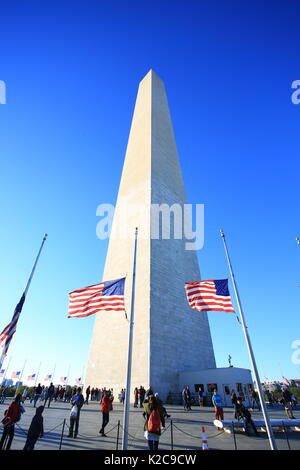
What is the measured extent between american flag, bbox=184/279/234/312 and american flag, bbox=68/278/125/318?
138 inches

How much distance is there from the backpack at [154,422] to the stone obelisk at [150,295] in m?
14.8

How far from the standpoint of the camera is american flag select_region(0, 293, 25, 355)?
1163 cm

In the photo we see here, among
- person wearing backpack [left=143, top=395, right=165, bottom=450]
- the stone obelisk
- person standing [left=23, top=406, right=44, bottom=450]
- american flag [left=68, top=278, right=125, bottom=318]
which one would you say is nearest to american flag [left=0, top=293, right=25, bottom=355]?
american flag [left=68, top=278, right=125, bottom=318]

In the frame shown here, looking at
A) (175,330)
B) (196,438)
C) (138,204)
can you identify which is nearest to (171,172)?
(138,204)

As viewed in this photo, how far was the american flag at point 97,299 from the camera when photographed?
11.7 metres

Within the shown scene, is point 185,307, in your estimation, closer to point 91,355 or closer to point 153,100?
point 91,355

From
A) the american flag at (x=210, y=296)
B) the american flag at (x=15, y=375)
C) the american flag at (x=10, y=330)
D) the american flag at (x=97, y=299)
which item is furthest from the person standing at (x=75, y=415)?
the american flag at (x=15, y=375)

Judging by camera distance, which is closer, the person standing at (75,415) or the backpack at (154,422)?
the backpack at (154,422)

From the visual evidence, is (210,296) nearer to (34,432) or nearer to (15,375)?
(34,432)

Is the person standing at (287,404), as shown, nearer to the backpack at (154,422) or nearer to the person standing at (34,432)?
the backpack at (154,422)

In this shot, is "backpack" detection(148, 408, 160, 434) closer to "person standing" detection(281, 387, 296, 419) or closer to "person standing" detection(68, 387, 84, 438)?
"person standing" detection(68, 387, 84, 438)

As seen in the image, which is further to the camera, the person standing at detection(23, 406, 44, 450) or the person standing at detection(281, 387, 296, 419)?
the person standing at detection(281, 387, 296, 419)

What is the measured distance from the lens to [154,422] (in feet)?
20.7

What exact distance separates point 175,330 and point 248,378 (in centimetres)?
727
